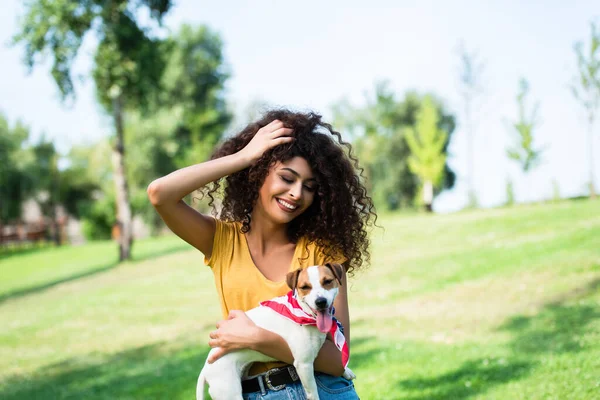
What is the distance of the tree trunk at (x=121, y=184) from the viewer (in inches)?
760

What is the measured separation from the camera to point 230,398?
2496mm

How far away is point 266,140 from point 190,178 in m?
0.39

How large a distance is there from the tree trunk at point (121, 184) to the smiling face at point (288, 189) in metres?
17.4

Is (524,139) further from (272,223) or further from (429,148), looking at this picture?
(272,223)

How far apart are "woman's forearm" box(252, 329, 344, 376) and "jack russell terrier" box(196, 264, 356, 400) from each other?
3 centimetres

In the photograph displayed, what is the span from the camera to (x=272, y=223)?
9.56 feet

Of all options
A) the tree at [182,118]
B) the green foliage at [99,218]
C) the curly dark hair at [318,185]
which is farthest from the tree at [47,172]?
the curly dark hair at [318,185]

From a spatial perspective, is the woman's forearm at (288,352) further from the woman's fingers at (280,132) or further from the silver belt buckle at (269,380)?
the woman's fingers at (280,132)

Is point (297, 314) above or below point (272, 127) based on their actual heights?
below

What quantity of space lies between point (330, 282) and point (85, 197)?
44.4 meters

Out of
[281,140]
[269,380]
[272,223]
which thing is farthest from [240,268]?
[281,140]

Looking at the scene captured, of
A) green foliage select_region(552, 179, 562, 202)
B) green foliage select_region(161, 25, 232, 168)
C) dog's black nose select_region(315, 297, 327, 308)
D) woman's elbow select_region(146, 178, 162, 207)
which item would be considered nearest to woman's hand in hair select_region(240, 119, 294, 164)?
woman's elbow select_region(146, 178, 162, 207)

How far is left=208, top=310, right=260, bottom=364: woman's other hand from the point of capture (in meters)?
2.46

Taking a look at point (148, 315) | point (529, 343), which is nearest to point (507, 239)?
point (529, 343)
